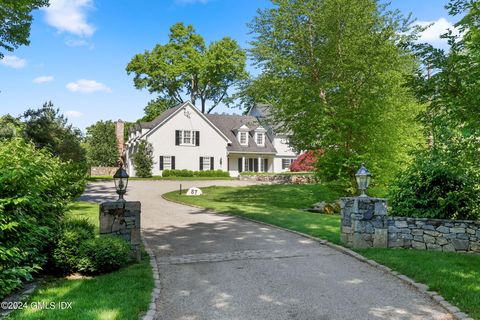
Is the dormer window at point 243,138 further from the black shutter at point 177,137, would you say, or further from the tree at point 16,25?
the tree at point 16,25

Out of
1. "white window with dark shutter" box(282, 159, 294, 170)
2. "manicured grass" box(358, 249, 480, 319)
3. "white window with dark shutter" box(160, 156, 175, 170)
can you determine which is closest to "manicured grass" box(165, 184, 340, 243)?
"manicured grass" box(358, 249, 480, 319)

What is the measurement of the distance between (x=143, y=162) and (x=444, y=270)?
36.5 metres

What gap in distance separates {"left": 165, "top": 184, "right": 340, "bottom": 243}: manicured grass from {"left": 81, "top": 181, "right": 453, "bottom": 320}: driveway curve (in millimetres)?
1420

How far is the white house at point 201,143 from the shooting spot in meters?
43.7

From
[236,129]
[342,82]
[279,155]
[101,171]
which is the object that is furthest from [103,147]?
[342,82]

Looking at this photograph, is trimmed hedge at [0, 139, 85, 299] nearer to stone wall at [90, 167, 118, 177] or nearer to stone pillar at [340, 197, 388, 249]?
stone pillar at [340, 197, 388, 249]

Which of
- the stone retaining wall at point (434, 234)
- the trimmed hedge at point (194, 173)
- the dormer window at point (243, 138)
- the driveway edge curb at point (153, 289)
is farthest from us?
the dormer window at point (243, 138)

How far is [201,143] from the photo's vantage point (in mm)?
45125

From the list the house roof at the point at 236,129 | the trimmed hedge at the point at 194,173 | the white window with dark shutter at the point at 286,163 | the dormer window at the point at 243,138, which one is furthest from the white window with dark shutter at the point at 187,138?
the white window with dark shutter at the point at 286,163

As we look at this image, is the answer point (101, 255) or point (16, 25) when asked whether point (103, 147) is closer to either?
point (16, 25)

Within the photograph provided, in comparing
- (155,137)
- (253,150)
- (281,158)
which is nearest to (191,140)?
(155,137)

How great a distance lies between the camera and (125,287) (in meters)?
6.73

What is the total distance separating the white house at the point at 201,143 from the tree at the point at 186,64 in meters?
8.59

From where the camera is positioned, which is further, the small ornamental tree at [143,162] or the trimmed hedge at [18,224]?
the small ornamental tree at [143,162]
